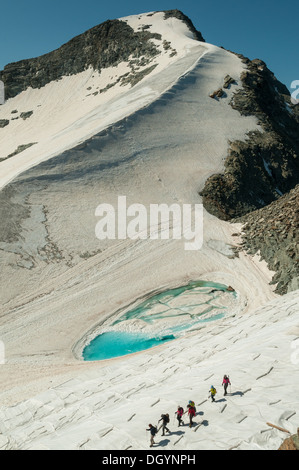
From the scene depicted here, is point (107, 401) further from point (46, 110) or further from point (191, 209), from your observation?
point (46, 110)

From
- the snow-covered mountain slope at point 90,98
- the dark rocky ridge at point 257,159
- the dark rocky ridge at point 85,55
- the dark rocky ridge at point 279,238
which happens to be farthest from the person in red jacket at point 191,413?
the dark rocky ridge at point 85,55

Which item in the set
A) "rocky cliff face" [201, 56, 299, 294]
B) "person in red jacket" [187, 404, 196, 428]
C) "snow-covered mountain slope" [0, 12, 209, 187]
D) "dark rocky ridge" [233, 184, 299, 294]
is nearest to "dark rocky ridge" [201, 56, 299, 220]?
"rocky cliff face" [201, 56, 299, 294]

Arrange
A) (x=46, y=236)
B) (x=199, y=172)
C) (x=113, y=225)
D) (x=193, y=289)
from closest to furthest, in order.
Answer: (x=193, y=289) → (x=46, y=236) → (x=113, y=225) → (x=199, y=172)

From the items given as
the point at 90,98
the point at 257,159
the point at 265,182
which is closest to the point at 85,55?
the point at 90,98

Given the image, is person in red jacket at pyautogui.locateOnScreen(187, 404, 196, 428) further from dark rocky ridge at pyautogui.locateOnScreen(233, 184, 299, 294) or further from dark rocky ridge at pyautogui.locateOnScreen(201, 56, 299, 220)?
dark rocky ridge at pyautogui.locateOnScreen(201, 56, 299, 220)

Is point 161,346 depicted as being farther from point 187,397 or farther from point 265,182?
point 265,182
